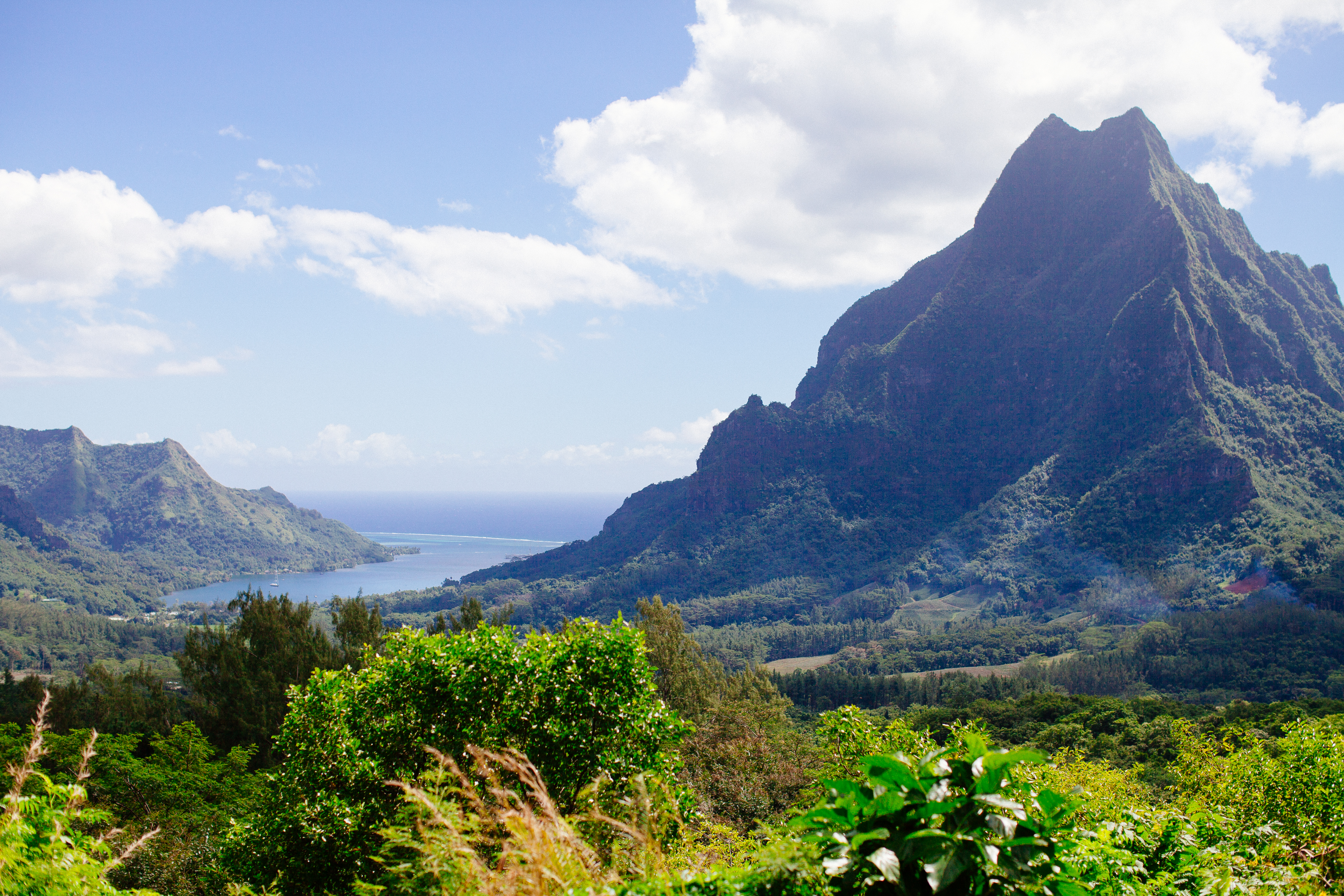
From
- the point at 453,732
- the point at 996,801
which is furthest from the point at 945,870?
the point at 453,732

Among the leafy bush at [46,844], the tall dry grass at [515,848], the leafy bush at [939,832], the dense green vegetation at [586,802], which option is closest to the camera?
the leafy bush at [939,832]

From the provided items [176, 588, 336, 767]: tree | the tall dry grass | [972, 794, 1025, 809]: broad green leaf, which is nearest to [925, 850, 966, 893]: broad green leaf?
[972, 794, 1025, 809]: broad green leaf

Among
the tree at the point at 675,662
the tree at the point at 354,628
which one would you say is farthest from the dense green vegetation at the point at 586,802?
the tree at the point at 675,662

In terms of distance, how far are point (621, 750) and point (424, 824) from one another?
374 cm

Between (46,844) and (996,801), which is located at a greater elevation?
(996,801)

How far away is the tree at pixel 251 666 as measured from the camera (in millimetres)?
26438

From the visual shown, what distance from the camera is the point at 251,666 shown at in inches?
1089

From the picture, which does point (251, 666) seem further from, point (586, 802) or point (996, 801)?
point (996, 801)

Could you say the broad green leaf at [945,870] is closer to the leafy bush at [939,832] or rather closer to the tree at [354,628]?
the leafy bush at [939,832]

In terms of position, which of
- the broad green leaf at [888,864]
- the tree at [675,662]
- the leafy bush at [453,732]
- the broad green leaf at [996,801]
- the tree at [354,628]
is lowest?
the tree at [675,662]

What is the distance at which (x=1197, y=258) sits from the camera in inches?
7426

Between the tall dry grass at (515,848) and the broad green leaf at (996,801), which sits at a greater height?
the broad green leaf at (996,801)

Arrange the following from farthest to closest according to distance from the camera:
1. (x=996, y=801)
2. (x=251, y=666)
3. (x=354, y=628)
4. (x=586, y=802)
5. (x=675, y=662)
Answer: (x=675, y=662) < (x=354, y=628) < (x=251, y=666) < (x=586, y=802) < (x=996, y=801)

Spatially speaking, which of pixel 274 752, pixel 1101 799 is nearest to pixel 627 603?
pixel 274 752
